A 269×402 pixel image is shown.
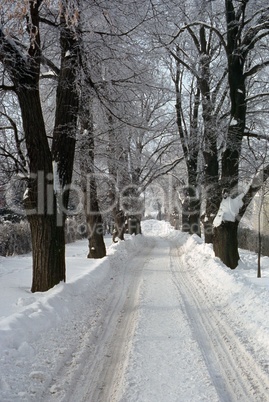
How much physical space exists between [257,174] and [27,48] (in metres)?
7.30

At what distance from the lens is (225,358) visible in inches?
182

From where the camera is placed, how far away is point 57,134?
25.9 feet

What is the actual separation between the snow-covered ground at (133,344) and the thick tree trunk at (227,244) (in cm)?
302

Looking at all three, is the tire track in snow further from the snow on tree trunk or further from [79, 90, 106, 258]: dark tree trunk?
[79, 90, 106, 258]: dark tree trunk

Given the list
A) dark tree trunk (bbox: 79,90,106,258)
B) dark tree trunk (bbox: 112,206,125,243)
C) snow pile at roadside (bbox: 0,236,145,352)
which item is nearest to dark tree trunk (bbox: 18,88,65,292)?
snow pile at roadside (bbox: 0,236,145,352)

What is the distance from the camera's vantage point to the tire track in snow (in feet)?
12.4

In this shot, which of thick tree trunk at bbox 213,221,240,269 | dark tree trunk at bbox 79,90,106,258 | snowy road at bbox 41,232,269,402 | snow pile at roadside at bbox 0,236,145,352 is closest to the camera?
snowy road at bbox 41,232,269,402

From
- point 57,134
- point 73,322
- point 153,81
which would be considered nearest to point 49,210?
point 57,134

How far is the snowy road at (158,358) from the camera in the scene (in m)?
3.71

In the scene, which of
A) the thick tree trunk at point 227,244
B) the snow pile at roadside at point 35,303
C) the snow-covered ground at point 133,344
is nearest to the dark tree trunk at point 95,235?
the snow pile at roadside at point 35,303

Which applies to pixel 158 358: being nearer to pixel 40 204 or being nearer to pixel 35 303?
pixel 35 303

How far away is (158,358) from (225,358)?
861 millimetres

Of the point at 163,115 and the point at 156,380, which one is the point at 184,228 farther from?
the point at 156,380

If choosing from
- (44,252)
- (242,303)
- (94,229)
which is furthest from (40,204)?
(94,229)
